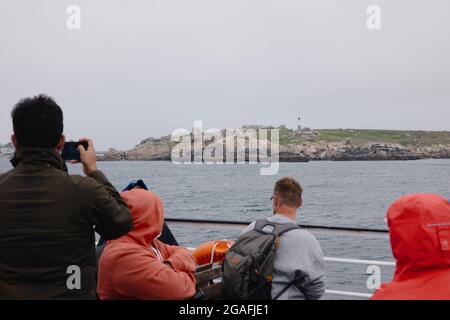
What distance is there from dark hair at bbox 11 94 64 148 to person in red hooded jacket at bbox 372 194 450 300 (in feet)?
5.04

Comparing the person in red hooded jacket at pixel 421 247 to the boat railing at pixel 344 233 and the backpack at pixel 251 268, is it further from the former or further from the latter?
the boat railing at pixel 344 233

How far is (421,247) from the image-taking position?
222cm

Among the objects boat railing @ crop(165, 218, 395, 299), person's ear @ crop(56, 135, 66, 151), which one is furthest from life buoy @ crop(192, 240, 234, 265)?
person's ear @ crop(56, 135, 66, 151)

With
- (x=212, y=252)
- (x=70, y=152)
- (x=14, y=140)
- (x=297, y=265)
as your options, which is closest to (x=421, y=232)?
(x=297, y=265)

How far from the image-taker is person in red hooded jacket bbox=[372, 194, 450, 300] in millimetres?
2209

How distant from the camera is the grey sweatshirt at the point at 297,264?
3.44 m

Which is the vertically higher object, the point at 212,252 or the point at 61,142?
the point at 61,142

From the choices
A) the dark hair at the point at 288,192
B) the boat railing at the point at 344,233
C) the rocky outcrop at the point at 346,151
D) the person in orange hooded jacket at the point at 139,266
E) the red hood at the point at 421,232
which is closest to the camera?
the red hood at the point at 421,232

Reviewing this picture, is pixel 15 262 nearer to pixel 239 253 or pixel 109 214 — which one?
pixel 109 214

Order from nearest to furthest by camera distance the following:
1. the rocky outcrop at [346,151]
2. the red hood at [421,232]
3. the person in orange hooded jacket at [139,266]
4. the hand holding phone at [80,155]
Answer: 1. the red hood at [421,232]
2. the hand holding phone at [80,155]
3. the person in orange hooded jacket at [139,266]
4. the rocky outcrop at [346,151]

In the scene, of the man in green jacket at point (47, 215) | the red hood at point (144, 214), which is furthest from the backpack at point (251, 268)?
A: the man in green jacket at point (47, 215)

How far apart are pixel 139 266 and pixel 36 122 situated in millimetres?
986

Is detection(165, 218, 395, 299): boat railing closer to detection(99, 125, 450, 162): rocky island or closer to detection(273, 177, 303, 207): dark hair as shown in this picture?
detection(273, 177, 303, 207): dark hair

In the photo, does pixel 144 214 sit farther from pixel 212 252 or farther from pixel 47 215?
pixel 212 252
